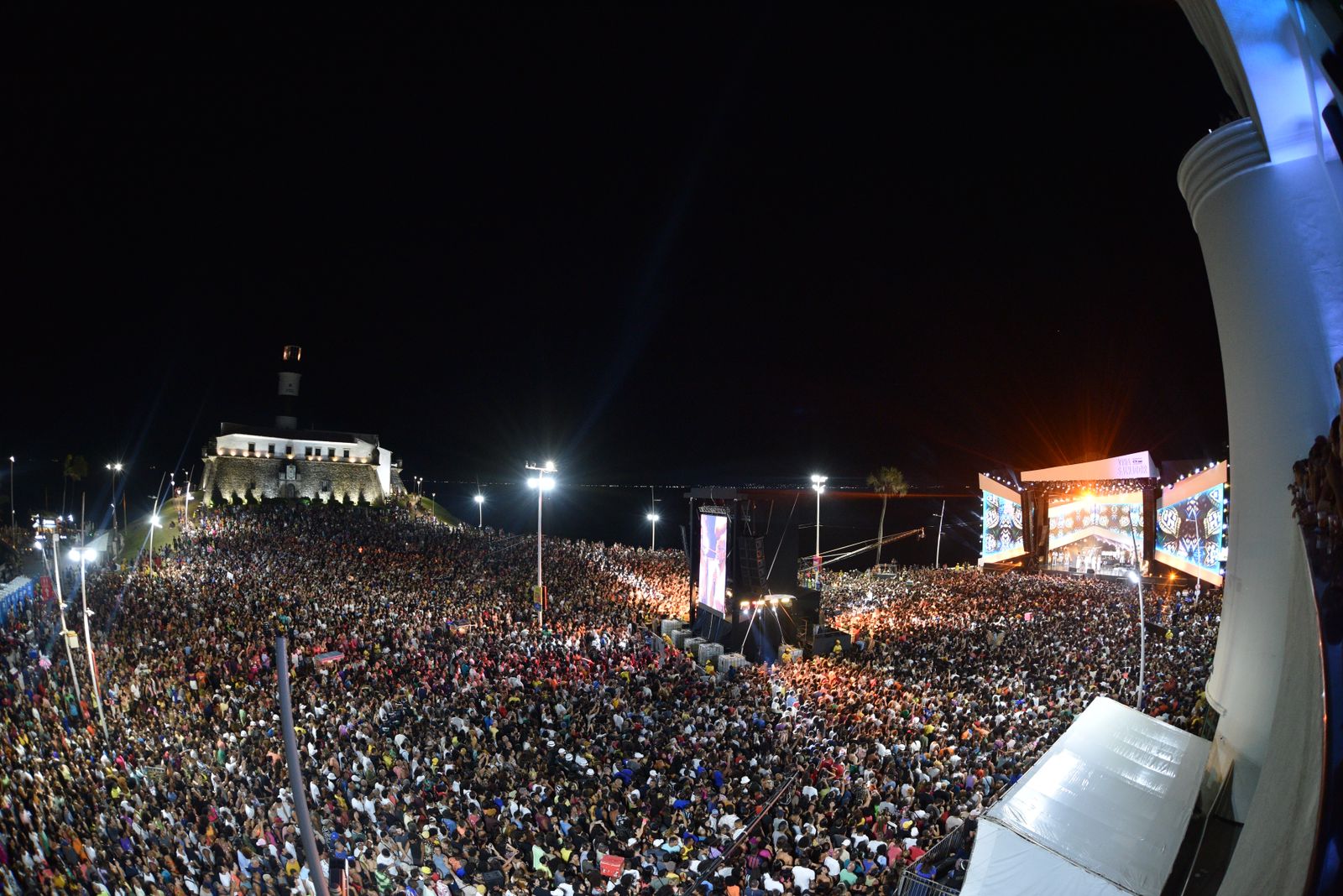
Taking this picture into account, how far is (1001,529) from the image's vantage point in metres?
42.9

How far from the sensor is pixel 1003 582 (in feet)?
93.9

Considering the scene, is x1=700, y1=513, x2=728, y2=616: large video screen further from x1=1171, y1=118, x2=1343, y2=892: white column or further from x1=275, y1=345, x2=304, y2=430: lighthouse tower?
x1=275, y1=345, x2=304, y2=430: lighthouse tower

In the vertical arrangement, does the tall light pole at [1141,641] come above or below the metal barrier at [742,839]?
above

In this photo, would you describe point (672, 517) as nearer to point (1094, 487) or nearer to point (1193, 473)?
point (1094, 487)

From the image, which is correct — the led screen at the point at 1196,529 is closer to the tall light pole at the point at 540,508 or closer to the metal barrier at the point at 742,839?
the tall light pole at the point at 540,508

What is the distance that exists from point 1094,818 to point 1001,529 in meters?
38.0

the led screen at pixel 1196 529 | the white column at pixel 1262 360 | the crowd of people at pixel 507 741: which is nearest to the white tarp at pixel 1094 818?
the crowd of people at pixel 507 741

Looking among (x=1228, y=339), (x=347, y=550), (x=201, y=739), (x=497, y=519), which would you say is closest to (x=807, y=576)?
(x=347, y=550)

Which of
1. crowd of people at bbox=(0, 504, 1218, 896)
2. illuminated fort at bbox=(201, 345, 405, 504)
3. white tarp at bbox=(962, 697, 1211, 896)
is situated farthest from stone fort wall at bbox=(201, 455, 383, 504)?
white tarp at bbox=(962, 697, 1211, 896)

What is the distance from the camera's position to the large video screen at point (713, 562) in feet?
70.9

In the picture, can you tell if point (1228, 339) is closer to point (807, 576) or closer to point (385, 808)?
point (385, 808)

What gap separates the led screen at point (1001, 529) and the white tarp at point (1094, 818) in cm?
3365

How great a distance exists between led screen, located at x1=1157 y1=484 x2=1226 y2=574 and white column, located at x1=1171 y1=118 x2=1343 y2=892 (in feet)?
69.8

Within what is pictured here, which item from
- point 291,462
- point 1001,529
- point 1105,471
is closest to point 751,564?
point 1105,471
